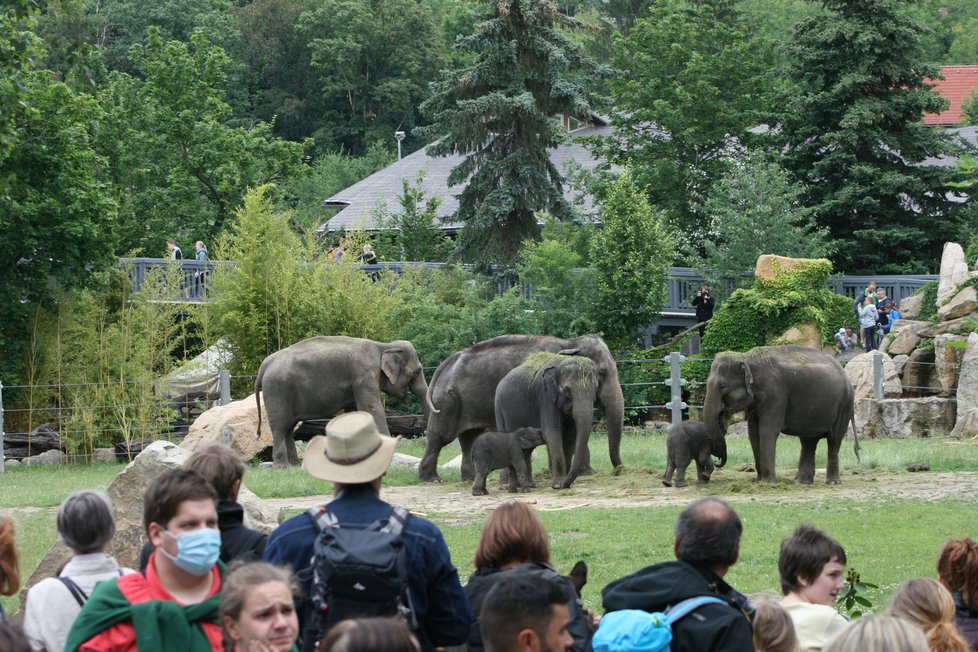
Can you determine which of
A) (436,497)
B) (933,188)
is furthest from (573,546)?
(933,188)

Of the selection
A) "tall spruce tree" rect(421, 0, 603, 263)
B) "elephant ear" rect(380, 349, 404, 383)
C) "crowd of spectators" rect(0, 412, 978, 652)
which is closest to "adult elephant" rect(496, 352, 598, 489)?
"elephant ear" rect(380, 349, 404, 383)

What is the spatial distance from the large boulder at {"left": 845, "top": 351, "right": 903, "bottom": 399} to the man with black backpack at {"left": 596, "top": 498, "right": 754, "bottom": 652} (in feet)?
67.2

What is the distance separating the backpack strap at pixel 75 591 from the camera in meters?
5.67

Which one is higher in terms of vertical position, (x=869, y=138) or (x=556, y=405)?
(x=869, y=138)

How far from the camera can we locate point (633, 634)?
5.12 meters

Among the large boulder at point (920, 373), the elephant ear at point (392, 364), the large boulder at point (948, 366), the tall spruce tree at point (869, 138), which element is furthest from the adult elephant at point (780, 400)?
the tall spruce tree at point (869, 138)

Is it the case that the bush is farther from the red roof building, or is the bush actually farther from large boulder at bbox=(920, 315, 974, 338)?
the red roof building

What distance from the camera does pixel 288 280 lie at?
26.7 m

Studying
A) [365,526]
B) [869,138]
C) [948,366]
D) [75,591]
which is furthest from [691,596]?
[869,138]

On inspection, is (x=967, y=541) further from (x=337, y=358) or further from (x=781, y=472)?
(x=337, y=358)

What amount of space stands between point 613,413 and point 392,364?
4.03 m

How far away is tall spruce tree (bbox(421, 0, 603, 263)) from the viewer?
35438 millimetres

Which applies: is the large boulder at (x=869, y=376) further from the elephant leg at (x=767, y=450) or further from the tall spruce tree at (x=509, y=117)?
the tall spruce tree at (x=509, y=117)

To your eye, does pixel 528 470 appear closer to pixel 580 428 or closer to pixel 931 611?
pixel 580 428
